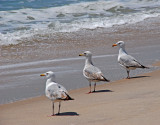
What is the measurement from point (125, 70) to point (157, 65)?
79cm

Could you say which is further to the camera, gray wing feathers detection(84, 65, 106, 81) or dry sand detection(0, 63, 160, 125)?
gray wing feathers detection(84, 65, 106, 81)

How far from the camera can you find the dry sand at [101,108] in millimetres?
5281

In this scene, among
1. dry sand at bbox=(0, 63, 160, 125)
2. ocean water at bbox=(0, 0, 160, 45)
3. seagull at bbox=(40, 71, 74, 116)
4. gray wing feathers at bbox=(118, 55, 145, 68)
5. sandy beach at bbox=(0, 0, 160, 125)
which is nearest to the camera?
dry sand at bbox=(0, 63, 160, 125)

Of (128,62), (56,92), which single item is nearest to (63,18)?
(128,62)

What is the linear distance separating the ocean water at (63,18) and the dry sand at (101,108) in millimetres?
7825

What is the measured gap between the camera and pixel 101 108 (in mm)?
6062

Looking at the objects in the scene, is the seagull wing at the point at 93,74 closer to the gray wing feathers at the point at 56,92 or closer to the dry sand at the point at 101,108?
the dry sand at the point at 101,108

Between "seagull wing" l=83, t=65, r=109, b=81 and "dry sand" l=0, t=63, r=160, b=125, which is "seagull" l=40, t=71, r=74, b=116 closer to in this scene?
"dry sand" l=0, t=63, r=160, b=125

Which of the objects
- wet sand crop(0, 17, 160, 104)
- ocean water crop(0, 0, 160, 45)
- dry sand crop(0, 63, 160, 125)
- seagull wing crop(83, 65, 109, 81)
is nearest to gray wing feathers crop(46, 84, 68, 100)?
dry sand crop(0, 63, 160, 125)

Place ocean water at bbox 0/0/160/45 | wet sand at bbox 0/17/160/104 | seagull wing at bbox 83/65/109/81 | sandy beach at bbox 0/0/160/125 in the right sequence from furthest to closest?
ocean water at bbox 0/0/160/45 < wet sand at bbox 0/17/160/104 < seagull wing at bbox 83/65/109/81 < sandy beach at bbox 0/0/160/125

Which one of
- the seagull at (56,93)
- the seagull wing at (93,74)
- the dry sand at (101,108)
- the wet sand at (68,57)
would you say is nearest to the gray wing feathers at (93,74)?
the seagull wing at (93,74)

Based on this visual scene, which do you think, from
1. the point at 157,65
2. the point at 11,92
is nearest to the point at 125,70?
the point at 157,65

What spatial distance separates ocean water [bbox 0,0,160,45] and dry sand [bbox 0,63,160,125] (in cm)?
783

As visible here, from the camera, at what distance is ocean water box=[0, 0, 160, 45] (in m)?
16.8
